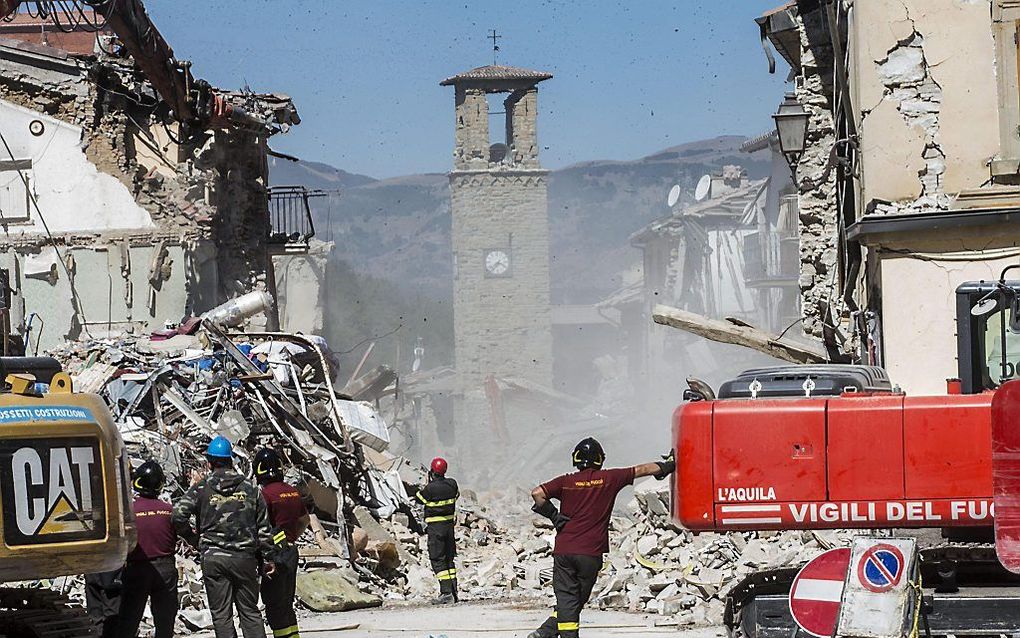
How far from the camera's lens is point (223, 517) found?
34.8 ft

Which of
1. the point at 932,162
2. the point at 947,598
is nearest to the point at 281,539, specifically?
the point at 947,598

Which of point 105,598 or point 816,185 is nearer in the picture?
point 105,598

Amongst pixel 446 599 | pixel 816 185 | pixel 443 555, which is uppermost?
pixel 816 185

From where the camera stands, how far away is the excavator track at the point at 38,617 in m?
8.42

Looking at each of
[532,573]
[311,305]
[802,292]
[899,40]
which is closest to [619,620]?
[532,573]

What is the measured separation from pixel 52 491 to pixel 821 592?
3.90 meters

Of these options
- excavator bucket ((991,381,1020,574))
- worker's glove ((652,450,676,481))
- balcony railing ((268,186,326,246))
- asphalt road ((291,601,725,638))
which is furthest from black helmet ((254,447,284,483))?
balcony railing ((268,186,326,246))

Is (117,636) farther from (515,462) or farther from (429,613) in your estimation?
(515,462)

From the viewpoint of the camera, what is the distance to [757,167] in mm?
95938

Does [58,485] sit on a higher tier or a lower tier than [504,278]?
lower

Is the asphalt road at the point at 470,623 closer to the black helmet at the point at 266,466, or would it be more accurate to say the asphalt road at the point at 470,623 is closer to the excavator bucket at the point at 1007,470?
the black helmet at the point at 266,466

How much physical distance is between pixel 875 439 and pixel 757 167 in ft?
289

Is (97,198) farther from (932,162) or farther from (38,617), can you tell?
(38,617)

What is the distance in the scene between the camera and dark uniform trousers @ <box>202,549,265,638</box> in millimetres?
10641
